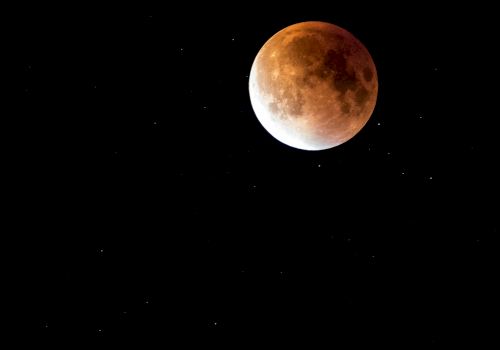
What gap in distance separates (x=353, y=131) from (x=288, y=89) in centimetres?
86

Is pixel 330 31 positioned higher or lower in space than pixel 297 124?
higher

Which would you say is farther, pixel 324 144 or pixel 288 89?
pixel 324 144

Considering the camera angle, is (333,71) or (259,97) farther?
(259,97)

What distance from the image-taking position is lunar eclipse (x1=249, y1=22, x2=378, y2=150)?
5355 mm

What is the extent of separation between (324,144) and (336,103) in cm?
51

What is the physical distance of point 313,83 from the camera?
5340 mm

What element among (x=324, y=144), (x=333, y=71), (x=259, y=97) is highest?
(x=333, y=71)

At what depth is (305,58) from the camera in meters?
5.34

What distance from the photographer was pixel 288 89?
5.42m

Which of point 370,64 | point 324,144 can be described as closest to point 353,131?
point 324,144

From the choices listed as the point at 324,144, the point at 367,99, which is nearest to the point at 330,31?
the point at 367,99

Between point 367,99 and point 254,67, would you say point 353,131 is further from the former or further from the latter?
point 254,67

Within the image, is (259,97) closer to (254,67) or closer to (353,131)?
(254,67)

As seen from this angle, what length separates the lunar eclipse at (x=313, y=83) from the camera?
5355 mm
